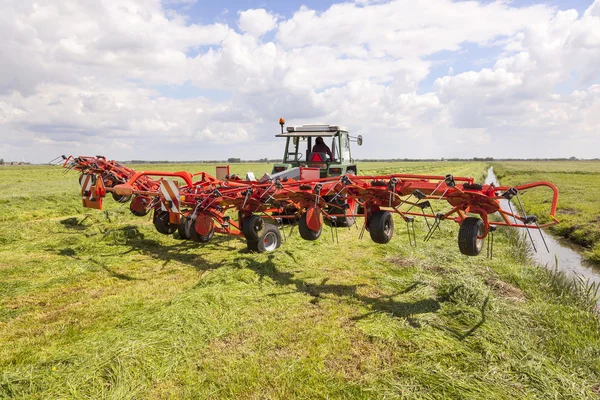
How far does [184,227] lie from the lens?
704 centimetres

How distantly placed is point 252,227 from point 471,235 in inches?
137

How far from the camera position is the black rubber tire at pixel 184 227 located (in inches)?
254

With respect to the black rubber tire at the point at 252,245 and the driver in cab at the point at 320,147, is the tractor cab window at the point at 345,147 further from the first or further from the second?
the black rubber tire at the point at 252,245

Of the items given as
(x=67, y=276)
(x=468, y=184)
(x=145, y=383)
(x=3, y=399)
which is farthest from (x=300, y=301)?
(x=67, y=276)

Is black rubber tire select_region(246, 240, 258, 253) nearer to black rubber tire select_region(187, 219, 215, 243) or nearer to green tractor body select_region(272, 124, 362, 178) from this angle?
black rubber tire select_region(187, 219, 215, 243)

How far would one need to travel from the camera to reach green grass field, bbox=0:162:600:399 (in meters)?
2.96

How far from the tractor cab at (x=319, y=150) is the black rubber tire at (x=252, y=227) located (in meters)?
3.41

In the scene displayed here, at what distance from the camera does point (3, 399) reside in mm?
2674

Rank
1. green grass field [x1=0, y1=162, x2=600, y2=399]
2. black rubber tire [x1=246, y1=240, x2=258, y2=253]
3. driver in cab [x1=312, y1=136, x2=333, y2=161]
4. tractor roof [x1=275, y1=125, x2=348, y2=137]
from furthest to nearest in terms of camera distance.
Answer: driver in cab [x1=312, y1=136, x2=333, y2=161], tractor roof [x1=275, y1=125, x2=348, y2=137], black rubber tire [x1=246, y1=240, x2=258, y2=253], green grass field [x1=0, y1=162, x2=600, y2=399]

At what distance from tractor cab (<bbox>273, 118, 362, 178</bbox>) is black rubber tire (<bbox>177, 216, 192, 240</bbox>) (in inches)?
133

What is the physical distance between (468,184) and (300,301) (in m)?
2.56

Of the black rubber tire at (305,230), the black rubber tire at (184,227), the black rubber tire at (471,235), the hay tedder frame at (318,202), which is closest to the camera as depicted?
the black rubber tire at (471,235)

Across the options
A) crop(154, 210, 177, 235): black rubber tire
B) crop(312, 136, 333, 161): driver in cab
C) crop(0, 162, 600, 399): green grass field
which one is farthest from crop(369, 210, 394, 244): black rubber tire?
crop(312, 136, 333, 161): driver in cab

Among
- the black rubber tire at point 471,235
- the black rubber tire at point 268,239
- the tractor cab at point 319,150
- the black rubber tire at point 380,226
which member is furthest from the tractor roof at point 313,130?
the black rubber tire at point 471,235
